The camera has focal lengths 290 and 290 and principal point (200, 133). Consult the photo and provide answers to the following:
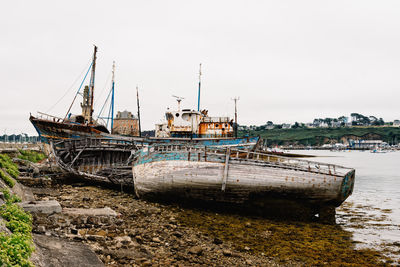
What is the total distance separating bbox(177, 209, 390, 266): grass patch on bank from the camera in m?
9.08

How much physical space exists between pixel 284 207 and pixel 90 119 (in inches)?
1339

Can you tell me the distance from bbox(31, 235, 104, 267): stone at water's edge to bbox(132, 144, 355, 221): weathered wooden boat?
24.7 feet

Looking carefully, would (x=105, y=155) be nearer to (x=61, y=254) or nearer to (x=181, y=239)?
(x=181, y=239)

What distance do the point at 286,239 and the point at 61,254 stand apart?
762 centimetres

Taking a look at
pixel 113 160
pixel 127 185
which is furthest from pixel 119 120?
pixel 127 185

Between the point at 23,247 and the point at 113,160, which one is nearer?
the point at 23,247

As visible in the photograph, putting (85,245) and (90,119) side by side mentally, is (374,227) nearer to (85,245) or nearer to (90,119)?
(85,245)

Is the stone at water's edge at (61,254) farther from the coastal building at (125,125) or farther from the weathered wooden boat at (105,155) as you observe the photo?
the coastal building at (125,125)

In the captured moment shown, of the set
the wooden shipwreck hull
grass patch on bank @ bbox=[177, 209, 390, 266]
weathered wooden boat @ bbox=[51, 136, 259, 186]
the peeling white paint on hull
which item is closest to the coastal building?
weathered wooden boat @ bbox=[51, 136, 259, 186]

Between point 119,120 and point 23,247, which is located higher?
point 119,120

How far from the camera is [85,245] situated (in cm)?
787

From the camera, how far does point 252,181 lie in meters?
13.6

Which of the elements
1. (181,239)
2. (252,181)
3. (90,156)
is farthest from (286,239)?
(90,156)

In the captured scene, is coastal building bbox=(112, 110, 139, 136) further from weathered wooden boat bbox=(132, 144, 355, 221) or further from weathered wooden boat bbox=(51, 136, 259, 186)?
weathered wooden boat bbox=(132, 144, 355, 221)
